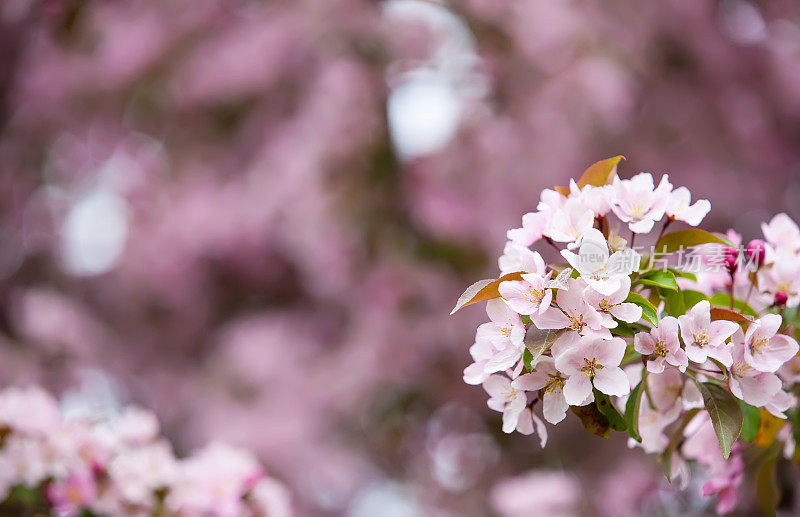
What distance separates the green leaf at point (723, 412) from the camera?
1.56 ft

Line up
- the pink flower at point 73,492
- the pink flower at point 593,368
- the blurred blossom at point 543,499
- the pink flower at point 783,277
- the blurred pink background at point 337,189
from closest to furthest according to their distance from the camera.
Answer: the pink flower at point 593,368 → the pink flower at point 783,277 → the pink flower at point 73,492 → the blurred blossom at point 543,499 → the blurred pink background at point 337,189

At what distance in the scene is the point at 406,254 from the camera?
6.20 feet

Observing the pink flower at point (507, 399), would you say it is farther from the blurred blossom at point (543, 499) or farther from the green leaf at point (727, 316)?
the blurred blossom at point (543, 499)

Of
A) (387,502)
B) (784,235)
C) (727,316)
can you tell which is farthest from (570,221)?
(387,502)

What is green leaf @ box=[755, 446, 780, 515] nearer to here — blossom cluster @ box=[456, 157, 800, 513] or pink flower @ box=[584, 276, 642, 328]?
blossom cluster @ box=[456, 157, 800, 513]

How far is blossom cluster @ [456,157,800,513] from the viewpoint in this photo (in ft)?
1.49

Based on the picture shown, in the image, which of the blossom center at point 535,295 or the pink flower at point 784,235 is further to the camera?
the pink flower at point 784,235

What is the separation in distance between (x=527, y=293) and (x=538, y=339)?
0.10 feet

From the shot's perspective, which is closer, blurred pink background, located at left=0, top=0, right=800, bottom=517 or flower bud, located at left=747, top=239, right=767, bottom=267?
flower bud, located at left=747, top=239, right=767, bottom=267

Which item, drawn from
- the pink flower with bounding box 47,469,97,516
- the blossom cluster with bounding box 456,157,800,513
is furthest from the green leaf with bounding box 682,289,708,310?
the pink flower with bounding box 47,469,97,516

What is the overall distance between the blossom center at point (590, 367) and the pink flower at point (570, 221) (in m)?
0.08

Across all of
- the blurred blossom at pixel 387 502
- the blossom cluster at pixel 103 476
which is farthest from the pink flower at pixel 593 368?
the blurred blossom at pixel 387 502

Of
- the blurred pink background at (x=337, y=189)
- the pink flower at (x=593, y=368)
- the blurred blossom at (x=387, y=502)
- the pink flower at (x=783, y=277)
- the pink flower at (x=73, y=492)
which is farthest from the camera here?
the blurred blossom at (x=387, y=502)

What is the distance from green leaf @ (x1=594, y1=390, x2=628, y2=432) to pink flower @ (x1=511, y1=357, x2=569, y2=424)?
25mm
